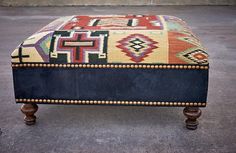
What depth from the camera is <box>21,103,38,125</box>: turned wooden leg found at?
1.87 m

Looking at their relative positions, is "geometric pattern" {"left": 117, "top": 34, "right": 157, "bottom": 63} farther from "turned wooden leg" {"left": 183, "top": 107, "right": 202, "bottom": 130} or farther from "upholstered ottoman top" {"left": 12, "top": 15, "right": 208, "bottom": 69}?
"turned wooden leg" {"left": 183, "top": 107, "right": 202, "bottom": 130}

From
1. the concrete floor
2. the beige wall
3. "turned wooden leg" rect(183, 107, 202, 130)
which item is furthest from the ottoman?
the beige wall

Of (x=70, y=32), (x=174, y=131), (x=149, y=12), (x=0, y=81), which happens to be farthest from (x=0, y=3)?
(x=174, y=131)

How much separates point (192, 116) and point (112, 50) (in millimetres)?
560

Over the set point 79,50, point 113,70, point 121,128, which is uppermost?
point 79,50

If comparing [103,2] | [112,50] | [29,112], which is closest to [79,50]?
[112,50]

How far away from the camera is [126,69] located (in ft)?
5.72

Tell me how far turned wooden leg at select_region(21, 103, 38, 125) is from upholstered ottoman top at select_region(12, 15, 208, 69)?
0.25 meters

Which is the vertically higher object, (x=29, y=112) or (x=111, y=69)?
(x=111, y=69)

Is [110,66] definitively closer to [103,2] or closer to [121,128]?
[121,128]

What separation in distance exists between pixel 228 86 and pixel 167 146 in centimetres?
105

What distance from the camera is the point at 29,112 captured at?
187cm

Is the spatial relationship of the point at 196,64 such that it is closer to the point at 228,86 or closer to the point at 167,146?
the point at 167,146

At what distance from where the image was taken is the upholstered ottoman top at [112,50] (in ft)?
5.63
